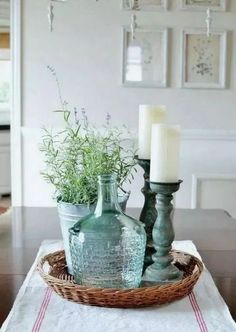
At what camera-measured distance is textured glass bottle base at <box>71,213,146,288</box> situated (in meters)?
1.05

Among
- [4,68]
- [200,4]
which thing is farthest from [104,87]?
[4,68]

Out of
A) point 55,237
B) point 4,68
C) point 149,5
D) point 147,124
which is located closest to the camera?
point 147,124

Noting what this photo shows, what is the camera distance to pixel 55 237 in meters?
1.61

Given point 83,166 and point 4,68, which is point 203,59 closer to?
point 83,166


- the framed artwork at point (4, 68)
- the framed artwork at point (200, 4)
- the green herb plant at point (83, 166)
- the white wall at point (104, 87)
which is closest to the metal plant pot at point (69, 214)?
the green herb plant at point (83, 166)

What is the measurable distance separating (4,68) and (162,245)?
17.9 feet

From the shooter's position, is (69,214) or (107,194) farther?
(69,214)

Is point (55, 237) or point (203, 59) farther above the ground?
point (203, 59)

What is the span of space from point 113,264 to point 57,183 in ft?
0.86

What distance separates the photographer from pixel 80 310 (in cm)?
102

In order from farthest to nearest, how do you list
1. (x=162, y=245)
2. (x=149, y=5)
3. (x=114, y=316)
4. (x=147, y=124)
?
(x=149, y=5) → (x=147, y=124) → (x=162, y=245) → (x=114, y=316)

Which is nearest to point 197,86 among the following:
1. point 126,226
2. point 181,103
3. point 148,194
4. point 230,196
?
point 181,103

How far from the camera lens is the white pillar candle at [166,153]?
1.06 meters

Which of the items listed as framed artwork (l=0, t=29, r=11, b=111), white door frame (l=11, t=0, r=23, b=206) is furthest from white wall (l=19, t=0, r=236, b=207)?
framed artwork (l=0, t=29, r=11, b=111)
